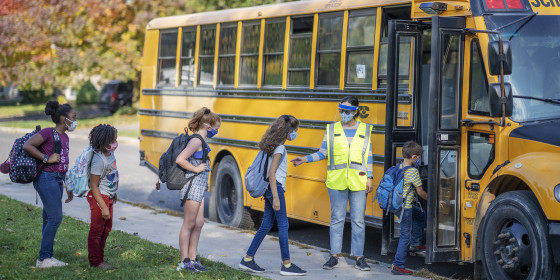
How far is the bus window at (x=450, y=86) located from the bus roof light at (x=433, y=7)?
0.93ft

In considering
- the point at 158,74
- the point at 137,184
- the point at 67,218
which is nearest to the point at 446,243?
the point at 67,218

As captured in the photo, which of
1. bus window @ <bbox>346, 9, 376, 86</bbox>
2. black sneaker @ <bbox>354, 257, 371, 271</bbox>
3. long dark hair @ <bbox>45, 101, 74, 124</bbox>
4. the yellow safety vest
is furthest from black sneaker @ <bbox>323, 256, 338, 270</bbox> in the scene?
long dark hair @ <bbox>45, 101, 74, 124</bbox>

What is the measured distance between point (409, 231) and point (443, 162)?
864mm

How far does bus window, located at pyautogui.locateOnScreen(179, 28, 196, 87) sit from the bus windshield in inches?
242

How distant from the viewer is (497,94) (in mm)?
6844

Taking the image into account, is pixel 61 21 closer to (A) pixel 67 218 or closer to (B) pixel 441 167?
(A) pixel 67 218

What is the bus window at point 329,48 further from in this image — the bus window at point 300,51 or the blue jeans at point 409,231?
the blue jeans at point 409,231

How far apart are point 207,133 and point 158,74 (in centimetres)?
601

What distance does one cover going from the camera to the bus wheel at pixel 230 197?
1147 centimetres

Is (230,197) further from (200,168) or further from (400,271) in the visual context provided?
(200,168)

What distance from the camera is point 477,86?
7531 mm

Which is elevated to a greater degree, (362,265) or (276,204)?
(276,204)

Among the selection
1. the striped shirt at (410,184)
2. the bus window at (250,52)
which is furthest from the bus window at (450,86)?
the bus window at (250,52)

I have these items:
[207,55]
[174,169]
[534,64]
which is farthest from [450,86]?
[207,55]
